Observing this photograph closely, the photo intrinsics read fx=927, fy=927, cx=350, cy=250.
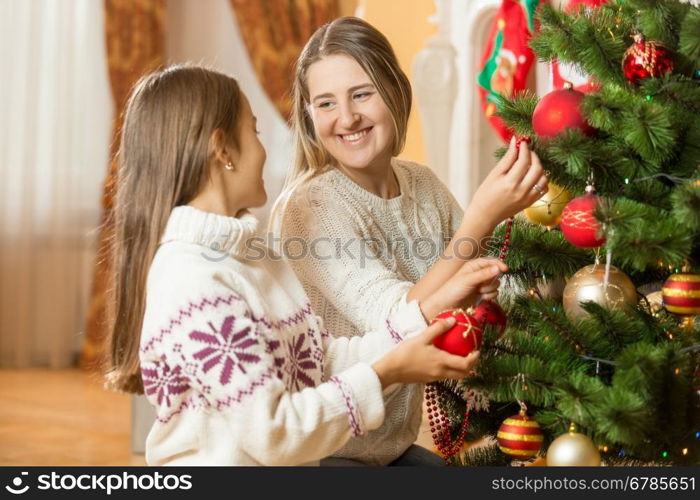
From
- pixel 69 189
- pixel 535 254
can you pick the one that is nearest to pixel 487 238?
pixel 535 254

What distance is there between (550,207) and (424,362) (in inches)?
14.3

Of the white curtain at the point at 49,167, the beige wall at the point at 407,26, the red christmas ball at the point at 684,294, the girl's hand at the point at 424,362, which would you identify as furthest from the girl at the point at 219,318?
the white curtain at the point at 49,167

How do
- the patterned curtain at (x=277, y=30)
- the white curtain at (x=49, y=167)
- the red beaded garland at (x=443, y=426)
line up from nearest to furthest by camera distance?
1. the red beaded garland at (x=443, y=426)
2. the white curtain at (x=49, y=167)
3. the patterned curtain at (x=277, y=30)

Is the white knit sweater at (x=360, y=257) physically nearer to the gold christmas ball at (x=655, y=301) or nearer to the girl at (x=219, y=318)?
the girl at (x=219, y=318)

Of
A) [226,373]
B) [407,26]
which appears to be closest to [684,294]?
[226,373]

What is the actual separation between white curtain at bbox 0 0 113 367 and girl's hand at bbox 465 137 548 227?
3939 mm

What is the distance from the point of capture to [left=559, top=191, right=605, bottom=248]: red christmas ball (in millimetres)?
1161

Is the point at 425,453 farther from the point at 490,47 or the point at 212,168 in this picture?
the point at 490,47

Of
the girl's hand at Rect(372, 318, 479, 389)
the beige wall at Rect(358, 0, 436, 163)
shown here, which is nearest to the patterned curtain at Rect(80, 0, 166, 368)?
the beige wall at Rect(358, 0, 436, 163)

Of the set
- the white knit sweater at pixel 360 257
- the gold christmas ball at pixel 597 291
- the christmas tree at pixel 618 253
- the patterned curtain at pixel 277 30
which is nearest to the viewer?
the christmas tree at pixel 618 253

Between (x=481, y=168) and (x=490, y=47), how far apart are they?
785mm

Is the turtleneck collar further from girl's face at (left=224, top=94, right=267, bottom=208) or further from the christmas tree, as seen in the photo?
the christmas tree

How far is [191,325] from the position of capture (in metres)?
1.16

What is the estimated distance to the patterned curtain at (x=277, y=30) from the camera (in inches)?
204
